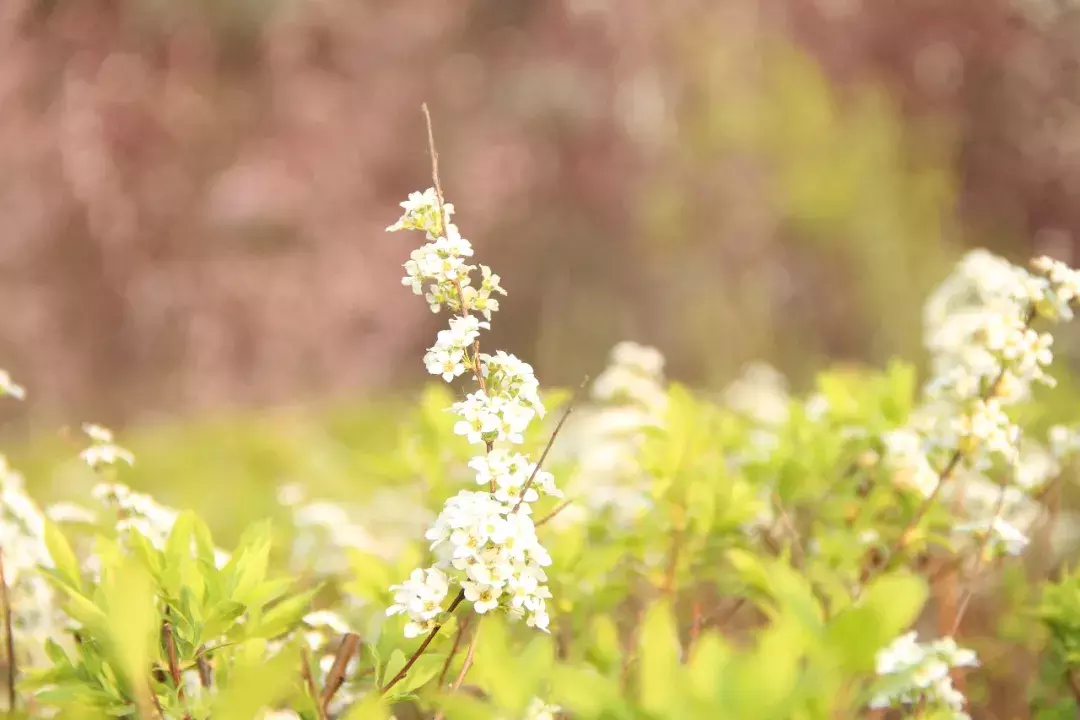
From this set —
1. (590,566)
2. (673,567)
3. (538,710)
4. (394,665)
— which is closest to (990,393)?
(673,567)

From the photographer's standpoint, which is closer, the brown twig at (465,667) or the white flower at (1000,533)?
the brown twig at (465,667)

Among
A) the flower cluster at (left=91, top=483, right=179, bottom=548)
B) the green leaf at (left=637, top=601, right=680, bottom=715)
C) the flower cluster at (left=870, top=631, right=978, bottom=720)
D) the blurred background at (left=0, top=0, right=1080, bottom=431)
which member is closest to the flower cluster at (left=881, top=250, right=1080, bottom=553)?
the flower cluster at (left=870, top=631, right=978, bottom=720)

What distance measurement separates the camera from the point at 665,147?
9039mm

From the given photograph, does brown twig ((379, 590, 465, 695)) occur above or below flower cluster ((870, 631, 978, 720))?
below

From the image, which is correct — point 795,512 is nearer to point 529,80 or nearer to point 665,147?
point 665,147

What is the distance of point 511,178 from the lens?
9.79 meters

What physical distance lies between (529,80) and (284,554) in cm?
802

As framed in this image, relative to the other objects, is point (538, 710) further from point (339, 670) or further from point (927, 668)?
Answer: point (927, 668)

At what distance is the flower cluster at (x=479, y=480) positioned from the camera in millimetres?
1050

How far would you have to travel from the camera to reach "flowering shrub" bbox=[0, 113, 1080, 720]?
86 cm

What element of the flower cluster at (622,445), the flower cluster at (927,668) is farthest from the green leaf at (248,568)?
the flower cluster at (927,668)

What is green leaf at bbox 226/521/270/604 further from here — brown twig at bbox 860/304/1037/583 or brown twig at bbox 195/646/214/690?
brown twig at bbox 860/304/1037/583

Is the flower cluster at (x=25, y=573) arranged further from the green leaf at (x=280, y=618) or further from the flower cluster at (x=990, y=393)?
the flower cluster at (x=990, y=393)

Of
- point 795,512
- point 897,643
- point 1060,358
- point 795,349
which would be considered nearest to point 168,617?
point 897,643
